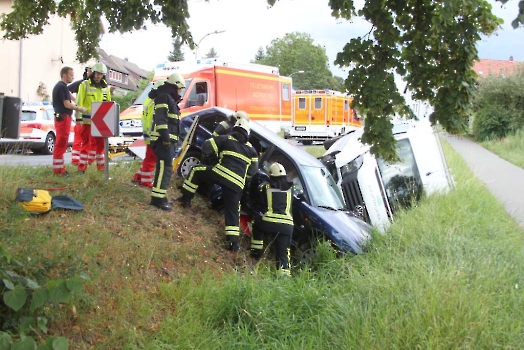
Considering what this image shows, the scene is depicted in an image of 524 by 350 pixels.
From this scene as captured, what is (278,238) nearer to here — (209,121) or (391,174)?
(209,121)

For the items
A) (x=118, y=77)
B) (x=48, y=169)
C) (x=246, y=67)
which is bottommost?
(x=48, y=169)

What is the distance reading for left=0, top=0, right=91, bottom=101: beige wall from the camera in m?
28.1

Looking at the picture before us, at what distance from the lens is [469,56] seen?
200 inches

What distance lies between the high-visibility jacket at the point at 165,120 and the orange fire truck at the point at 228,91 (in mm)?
5308

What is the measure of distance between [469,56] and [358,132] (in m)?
5.62

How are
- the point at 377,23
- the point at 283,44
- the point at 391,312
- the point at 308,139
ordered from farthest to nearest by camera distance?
the point at 283,44 < the point at 308,139 < the point at 377,23 < the point at 391,312

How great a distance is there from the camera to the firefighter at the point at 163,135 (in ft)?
21.9

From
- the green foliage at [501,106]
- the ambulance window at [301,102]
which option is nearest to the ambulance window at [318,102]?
the ambulance window at [301,102]

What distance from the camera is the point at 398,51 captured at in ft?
17.9

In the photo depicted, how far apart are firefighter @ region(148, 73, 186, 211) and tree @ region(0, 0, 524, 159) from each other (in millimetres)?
1011

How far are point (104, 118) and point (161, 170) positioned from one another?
3.68 feet

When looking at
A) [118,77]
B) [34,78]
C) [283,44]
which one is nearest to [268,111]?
[34,78]

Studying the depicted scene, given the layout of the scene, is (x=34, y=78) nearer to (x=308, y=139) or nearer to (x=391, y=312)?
(x=308, y=139)

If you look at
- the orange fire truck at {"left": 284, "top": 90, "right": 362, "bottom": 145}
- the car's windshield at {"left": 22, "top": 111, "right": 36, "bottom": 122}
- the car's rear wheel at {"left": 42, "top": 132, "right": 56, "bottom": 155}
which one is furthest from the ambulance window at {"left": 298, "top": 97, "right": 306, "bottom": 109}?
the car's windshield at {"left": 22, "top": 111, "right": 36, "bottom": 122}
